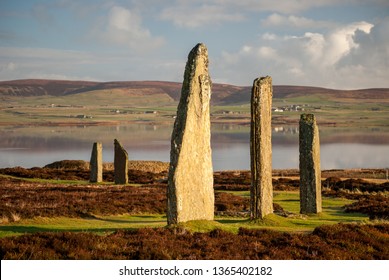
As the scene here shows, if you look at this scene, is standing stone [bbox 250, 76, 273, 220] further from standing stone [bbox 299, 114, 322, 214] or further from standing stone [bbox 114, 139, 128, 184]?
standing stone [bbox 114, 139, 128, 184]

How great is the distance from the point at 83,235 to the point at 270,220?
8908 mm

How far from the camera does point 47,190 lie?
32406 millimetres

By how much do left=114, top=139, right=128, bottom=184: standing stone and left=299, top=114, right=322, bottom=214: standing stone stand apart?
15.5 meters

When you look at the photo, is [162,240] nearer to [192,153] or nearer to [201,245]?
[201,245]

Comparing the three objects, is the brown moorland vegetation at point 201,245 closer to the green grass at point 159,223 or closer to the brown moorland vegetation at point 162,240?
the brown moorland vegetation at point 162,240

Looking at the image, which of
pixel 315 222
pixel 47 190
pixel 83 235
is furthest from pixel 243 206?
pixel 83 235

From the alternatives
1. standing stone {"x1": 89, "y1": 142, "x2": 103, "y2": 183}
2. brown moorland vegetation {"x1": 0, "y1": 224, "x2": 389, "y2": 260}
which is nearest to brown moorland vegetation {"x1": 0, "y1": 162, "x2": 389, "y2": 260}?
brown moorland vegetation {"x1": 0, "y1": 224, "x2": 389, "y2": 260}

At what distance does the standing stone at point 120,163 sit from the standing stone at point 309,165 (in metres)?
15.5

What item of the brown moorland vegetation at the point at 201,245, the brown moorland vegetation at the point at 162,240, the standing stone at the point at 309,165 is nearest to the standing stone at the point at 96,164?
the brown moorland vegetation at the point at 162,240

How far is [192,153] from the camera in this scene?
17.9 meters

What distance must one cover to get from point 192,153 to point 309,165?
1013 centimetres

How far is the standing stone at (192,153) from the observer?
57.6 ft

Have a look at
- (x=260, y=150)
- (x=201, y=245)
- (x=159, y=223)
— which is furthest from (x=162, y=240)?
(x=260, y=150)
